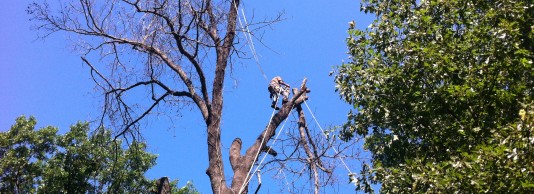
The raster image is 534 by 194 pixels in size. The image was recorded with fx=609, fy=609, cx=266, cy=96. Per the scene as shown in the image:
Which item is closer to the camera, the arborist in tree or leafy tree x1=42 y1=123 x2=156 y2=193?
the arborist in tree

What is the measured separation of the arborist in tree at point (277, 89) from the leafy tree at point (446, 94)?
1.27m

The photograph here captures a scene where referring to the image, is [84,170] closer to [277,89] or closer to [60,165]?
[60,165]

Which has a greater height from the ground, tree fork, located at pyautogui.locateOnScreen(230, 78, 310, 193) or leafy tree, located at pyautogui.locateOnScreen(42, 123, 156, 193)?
leafy tree, located at pyautogui.locateOnScreen(42, 123, 156, 193)

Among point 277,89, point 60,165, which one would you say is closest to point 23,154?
point 60,165

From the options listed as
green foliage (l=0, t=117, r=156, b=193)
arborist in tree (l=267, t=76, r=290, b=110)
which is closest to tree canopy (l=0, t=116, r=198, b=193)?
green foliage (l=0, t=117, r=156, b=193)

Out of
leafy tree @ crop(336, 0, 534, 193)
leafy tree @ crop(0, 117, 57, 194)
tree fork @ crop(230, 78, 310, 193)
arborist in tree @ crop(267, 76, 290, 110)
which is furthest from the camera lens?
leafy tree @ crop(0, 117, 57, 194)

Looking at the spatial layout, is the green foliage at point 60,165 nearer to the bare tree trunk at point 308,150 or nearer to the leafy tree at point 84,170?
the leafy tree at point 84,170

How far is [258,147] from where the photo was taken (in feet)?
21.4

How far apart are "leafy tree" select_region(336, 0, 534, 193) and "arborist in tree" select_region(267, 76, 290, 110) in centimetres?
127

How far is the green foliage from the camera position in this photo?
15977 mm

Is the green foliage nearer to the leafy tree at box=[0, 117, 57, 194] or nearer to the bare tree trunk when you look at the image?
the leafy tree at box=[0, 117, 57, 194]

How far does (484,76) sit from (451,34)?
3.83ft

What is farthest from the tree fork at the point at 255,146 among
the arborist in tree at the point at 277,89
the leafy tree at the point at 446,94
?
the leafy tree at the point at 446,94

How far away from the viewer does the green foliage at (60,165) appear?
15977mm
